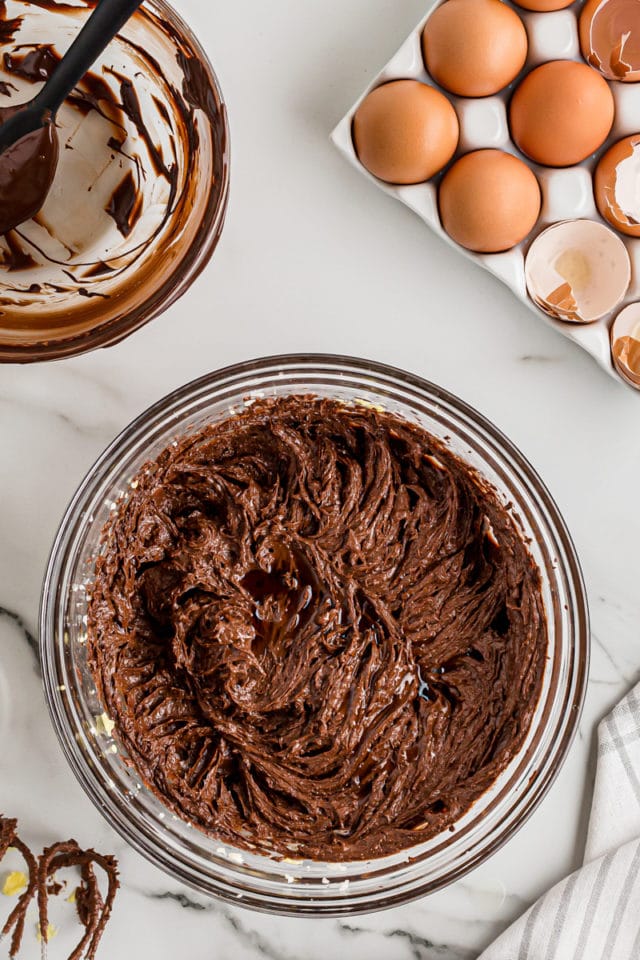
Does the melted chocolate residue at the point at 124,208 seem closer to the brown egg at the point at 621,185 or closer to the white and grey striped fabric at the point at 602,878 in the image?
the brown egg at the point at 621,185

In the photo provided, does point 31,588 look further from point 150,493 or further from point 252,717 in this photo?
point 252,717

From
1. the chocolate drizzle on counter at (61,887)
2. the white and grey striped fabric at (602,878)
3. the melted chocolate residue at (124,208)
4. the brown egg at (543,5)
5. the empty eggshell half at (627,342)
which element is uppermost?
the brown egg at (543,5)

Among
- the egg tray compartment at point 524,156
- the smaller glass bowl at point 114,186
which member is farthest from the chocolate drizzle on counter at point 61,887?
the egg tray compartment at point 524,156

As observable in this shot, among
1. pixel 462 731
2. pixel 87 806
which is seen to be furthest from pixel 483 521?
pixel 87 806

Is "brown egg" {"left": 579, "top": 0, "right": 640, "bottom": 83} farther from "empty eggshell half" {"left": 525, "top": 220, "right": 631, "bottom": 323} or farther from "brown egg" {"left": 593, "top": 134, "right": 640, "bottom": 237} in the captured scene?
"empty eggshell half" {"left": 525, "top": 220, "right": 631, "bottom": 323}

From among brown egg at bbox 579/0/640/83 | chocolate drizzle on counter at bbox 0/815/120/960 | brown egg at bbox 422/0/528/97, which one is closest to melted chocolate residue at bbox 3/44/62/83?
brown egg at bbox 422/0/528/97

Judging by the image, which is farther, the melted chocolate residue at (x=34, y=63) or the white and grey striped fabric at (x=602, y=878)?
the white and grey striped fabric at (x=602, y=878)
